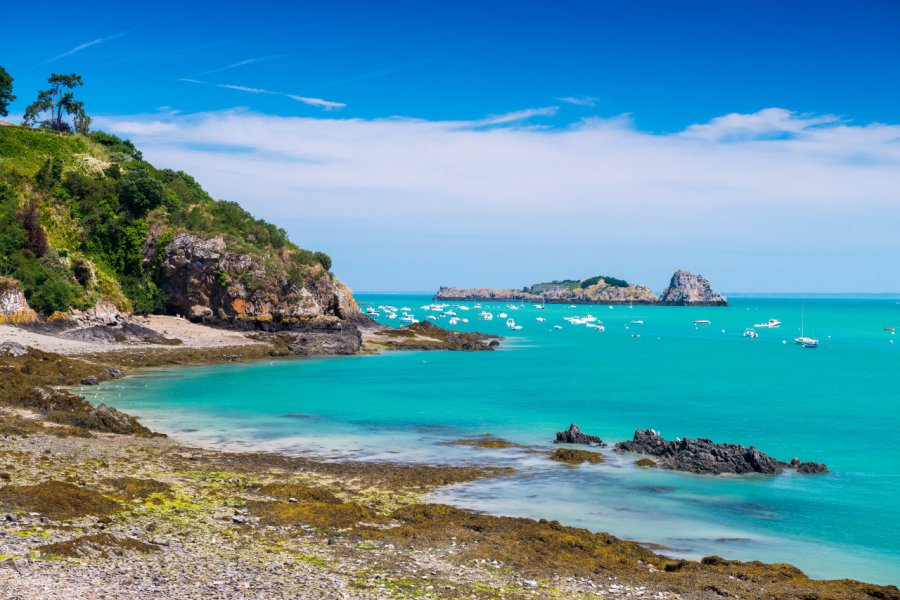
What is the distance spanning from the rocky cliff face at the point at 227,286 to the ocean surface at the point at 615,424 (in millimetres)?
11248

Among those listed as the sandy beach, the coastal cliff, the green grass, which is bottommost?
the sandy beach

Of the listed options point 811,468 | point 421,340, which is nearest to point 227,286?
point 421,340

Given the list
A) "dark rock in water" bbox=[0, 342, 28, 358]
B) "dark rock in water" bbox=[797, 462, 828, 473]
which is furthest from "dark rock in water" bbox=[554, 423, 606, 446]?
"dark rock in water" bbox=[0, 342, 28, 358]

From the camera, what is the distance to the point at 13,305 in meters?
60.5

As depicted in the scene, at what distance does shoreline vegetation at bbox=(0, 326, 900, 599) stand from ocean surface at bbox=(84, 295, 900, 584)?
8.72 ft

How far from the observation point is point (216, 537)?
16.7 metres

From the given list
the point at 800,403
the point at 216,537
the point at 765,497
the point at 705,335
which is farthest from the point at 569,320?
the point at 216,537

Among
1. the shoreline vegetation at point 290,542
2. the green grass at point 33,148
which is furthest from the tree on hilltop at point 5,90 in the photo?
the shoreline vegetation at point 290,542

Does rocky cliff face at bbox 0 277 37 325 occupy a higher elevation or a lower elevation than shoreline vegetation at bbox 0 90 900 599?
higher

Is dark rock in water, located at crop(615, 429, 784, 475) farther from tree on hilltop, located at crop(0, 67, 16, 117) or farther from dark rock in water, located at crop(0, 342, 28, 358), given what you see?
tree on hilltop, located at crop(0, 67, 16, 117)

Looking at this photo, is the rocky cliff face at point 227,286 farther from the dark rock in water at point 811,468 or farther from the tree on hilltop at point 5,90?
the dark rock in water at point 811,468

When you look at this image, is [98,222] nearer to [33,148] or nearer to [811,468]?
[33,148]

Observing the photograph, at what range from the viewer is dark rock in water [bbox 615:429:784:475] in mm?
28688

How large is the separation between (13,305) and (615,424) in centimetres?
4896
